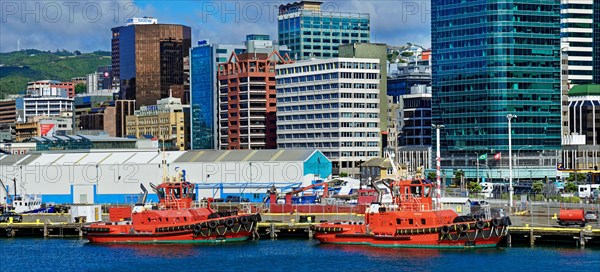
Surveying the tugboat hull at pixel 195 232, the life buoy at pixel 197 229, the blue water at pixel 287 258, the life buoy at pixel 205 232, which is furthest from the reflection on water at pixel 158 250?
the life buoy at pixel 205 232

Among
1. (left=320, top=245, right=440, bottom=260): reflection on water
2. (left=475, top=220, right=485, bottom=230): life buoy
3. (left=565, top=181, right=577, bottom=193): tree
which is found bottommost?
(left=320, top=245, right=440, bottom=260): reflection on water

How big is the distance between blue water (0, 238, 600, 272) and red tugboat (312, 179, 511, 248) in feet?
3.83

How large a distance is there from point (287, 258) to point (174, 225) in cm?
1571

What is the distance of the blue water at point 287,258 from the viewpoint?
302ft

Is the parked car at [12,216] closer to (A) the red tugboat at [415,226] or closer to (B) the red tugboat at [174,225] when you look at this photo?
(B) the red tugboat at [174,225]

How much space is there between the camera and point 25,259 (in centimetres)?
10306

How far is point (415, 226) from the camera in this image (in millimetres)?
101000

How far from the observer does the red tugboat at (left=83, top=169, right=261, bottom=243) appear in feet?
358

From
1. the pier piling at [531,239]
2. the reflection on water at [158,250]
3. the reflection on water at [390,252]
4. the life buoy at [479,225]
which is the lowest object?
the reflection on water at [158,250]

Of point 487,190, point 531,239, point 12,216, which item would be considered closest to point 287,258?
point 531,239

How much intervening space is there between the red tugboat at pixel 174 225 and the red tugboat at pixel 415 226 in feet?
29.8

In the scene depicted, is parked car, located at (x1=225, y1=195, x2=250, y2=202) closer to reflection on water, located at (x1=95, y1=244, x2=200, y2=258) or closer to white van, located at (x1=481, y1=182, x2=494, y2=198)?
white van, located at (x1=481, y1=182, x2=494, y2=198)

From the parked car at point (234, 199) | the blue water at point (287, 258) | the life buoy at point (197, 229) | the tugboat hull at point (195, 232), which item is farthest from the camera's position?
the parked car at point (234, 199)

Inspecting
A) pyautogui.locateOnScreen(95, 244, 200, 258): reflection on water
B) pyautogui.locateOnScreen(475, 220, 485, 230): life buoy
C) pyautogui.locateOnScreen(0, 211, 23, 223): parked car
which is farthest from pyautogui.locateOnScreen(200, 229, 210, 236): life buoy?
pyautogui.locateOnScreen(0, 211, 23, 223): parked car
